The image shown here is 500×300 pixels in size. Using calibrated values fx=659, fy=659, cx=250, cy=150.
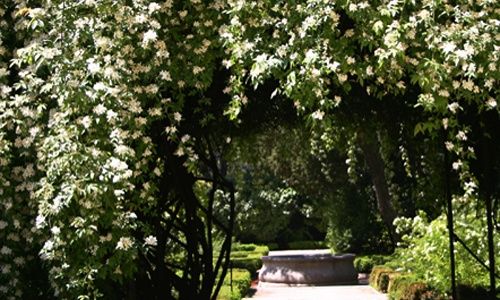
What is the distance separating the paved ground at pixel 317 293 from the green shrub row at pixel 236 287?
0.76 feet

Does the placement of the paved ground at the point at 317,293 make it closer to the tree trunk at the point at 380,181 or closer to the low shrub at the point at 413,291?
the low shrub at the point at 413,291

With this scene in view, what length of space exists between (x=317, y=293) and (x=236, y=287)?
171cm

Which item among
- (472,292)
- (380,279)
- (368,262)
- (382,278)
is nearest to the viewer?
(472,292)

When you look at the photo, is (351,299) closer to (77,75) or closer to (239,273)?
(239,273)

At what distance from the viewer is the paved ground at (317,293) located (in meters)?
11.3

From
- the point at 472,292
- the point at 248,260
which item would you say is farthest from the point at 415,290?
the point at 248,260

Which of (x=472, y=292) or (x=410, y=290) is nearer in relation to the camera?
(x=472, y=292)

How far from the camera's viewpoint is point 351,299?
1091 cm

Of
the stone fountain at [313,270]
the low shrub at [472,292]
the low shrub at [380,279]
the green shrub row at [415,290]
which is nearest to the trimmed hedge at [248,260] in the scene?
the stone fountain at [313,270]

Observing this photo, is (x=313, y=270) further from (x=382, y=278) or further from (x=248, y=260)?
(x=248, y=260)

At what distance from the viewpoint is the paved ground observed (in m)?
11.3

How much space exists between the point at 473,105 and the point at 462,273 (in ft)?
11.4

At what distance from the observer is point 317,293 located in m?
12.1

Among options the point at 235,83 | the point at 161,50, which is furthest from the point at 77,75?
the point at 235,83
